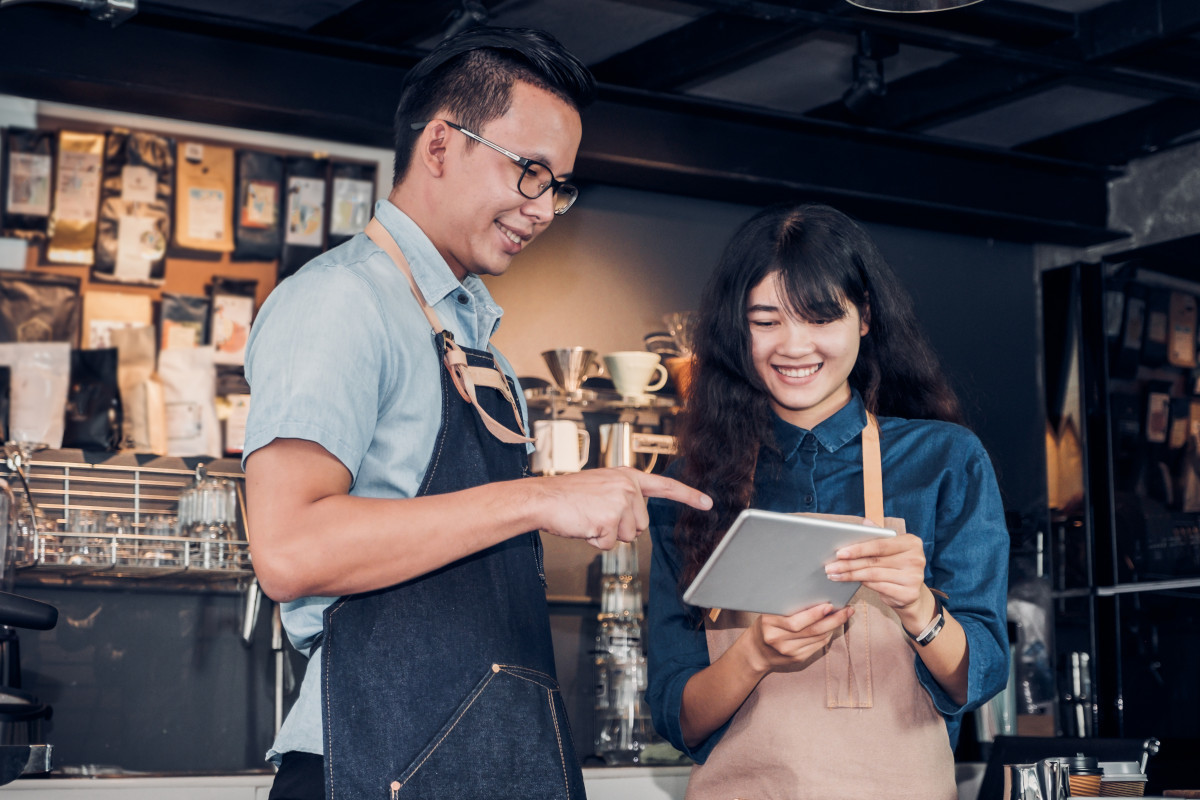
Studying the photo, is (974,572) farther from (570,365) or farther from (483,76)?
(570,365)

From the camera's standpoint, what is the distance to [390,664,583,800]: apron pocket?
131cm

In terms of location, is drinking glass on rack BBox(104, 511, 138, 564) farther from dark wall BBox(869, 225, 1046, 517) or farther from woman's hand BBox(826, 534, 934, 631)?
dark wall BBox(869, 225, 1046, 517)

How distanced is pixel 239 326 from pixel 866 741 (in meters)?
2.42

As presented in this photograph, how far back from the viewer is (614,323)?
13.0 ft

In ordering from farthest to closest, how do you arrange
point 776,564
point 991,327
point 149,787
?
point 991,327, point 149,787, point 776,564

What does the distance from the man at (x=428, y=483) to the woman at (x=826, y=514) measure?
315mm

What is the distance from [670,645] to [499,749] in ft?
1.58

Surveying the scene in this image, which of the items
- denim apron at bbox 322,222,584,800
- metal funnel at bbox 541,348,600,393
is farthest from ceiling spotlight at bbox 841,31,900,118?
denim apron at bbox 322,222,584,800

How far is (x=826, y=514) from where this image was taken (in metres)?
1.74

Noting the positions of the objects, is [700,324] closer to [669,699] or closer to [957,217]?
[669,699]

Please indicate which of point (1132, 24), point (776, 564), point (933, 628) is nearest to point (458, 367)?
point (776, 564)

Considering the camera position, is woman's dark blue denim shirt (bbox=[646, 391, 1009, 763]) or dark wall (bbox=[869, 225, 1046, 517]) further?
dark wall (bbox=[869, 225, 1046, 517])

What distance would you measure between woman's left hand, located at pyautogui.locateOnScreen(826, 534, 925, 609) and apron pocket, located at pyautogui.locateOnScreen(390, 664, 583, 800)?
35 cm

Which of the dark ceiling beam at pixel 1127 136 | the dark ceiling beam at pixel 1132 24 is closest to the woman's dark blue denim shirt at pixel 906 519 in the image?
the dark ceiling beam at pixel 1132 24
